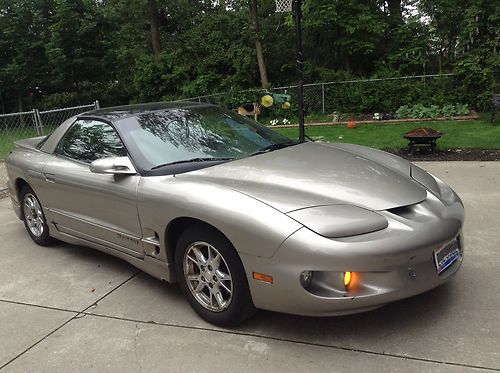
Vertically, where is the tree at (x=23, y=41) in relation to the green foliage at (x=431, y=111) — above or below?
above

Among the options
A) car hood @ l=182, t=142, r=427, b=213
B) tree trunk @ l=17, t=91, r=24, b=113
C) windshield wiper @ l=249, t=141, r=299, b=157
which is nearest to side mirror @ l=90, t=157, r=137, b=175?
car hood @ l=182, t=142, r=427, b=213

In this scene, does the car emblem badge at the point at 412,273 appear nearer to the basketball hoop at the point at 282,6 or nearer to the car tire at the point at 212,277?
the car tire at the point at 212,277

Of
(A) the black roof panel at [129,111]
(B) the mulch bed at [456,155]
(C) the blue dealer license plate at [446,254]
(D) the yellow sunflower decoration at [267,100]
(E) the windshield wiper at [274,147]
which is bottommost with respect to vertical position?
(B) the mulch bed at [456,155]

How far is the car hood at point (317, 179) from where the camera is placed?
305cm

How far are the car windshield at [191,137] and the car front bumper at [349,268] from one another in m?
1.18

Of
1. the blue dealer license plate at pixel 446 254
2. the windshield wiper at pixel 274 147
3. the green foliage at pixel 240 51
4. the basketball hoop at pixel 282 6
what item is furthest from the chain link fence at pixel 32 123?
the blue dealer license plate at pixel 446 254

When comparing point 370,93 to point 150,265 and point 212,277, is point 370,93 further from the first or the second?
point 212,277

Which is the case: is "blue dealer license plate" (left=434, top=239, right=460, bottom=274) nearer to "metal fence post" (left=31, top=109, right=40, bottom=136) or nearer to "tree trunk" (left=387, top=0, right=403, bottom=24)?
"metal fence post" (left=31, top=109, right=40, bottom=136)

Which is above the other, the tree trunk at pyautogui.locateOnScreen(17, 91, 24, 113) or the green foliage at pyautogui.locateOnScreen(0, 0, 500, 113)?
the green foliage at pyautogui.locateOnScreen(0, 0, 500, 113)

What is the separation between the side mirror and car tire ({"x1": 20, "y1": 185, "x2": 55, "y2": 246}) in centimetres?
157

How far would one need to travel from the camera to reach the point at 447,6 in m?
14.6

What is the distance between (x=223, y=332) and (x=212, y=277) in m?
0.35

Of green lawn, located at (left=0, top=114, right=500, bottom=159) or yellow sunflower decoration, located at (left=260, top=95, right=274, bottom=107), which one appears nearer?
green lawn, located at (left=0, top=114, right=500, bottom=159)

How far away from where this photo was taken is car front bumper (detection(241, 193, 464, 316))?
107 inches
